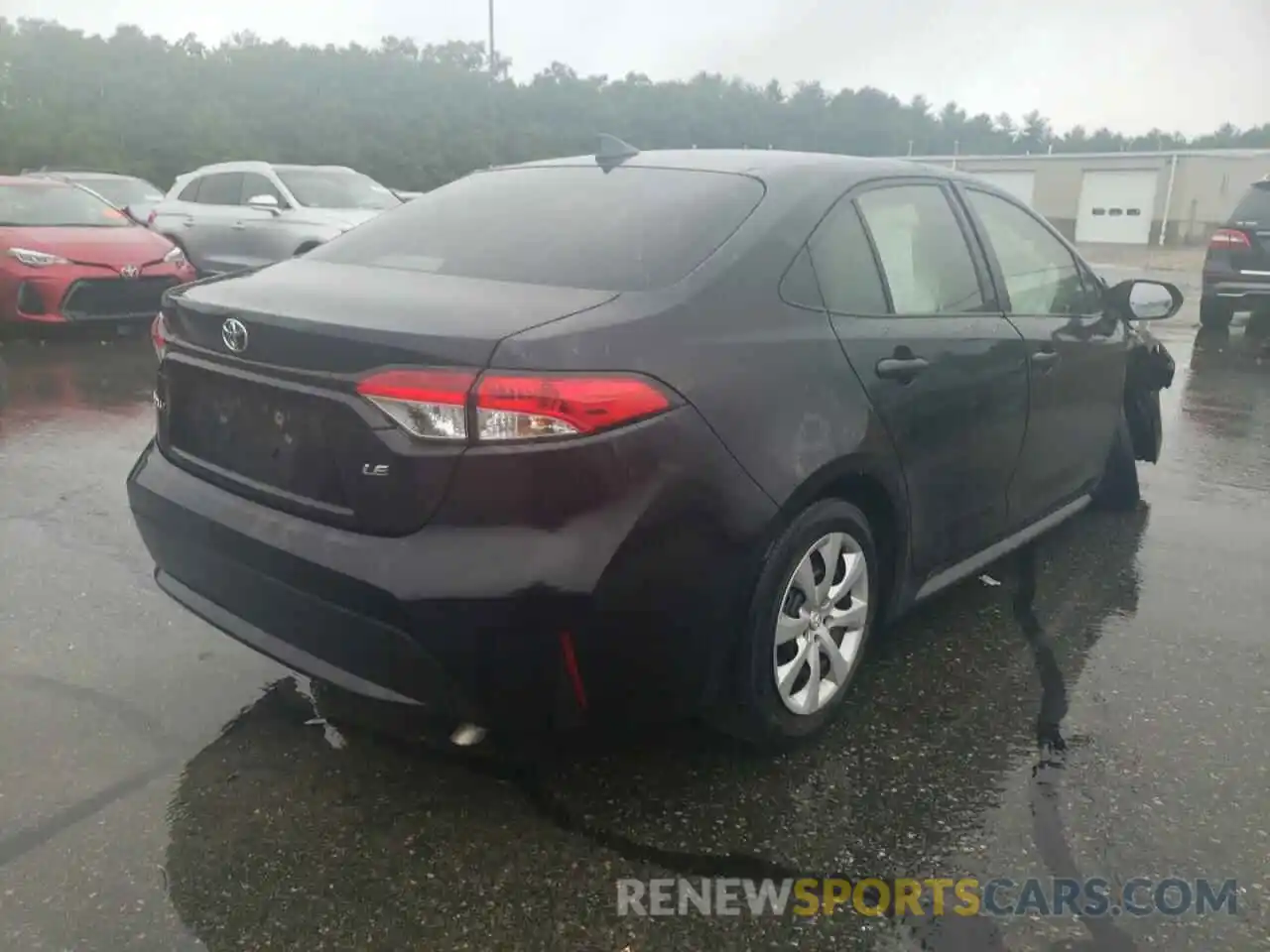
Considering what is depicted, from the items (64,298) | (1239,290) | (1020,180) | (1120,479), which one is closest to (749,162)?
(1120,479)

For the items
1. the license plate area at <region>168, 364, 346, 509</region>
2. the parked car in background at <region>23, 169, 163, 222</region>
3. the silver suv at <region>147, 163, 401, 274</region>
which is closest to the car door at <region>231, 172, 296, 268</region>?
the silver suv at <region>147, 163, 401, 274</region>

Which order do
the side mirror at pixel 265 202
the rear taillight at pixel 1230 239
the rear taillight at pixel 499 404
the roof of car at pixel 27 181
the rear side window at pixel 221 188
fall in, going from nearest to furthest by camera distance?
1. the rear taillight at pixel 499 404
2. the roof of car at pixel 27 181
3. the rear taillight at pixel 1230 239
4. the side mirror at pixel 265 202
5. the rear side window at pixel 221 188

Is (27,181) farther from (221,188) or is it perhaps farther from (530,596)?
(530,596)

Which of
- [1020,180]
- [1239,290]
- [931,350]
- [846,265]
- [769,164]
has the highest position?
[1020,180]

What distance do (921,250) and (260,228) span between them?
9804 mm

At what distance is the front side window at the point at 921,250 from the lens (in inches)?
124

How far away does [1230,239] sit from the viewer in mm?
10930

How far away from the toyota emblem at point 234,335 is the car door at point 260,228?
9.18 meters

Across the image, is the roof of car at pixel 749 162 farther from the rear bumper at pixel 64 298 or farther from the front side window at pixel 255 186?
the front side window at pixel 255 186

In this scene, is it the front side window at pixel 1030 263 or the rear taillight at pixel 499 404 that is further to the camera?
the front side window at pixel 1030 263

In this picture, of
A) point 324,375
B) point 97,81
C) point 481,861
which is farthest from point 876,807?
point 97,81

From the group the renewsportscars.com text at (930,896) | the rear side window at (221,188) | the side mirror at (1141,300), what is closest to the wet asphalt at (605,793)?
the renewsportscars.com text at (930,896)

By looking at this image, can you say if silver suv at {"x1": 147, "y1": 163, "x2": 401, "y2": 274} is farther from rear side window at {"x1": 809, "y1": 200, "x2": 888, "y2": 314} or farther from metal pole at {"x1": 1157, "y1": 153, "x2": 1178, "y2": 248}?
metal pole at {"x1": 1157, "y1": 153, "x2": 1178, "y2": 248}

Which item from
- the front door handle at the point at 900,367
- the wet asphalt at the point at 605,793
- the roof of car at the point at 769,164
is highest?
the roof of car at the point at 769,164
